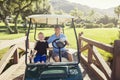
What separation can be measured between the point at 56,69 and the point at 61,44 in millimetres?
724

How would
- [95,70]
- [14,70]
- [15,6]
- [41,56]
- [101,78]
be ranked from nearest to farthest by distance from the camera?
[41,56] → [101,78] → [95,70] → [14,70] → [15,6]

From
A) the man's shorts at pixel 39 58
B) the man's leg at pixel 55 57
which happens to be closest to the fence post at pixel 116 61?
the man's leg at pixel 55 57

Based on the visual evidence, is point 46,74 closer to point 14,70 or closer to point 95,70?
point 95,70

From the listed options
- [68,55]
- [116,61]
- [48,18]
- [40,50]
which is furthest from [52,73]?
[48,18]

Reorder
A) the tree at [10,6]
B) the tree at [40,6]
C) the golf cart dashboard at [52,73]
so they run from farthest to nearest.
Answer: the tree at [40,6] < the tree at [10,6] < the golf cart dashboard at [52,73]

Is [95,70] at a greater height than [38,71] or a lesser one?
lesser

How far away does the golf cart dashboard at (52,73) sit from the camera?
5.21 meters

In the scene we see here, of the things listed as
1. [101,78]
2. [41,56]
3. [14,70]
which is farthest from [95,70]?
[14,70]

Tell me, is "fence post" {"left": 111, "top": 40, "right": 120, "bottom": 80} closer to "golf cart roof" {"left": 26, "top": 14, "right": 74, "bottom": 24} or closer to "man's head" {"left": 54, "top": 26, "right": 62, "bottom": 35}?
"golf cart roof" {"left": 26, "top": 14, "right": 74, "bottom": 24}

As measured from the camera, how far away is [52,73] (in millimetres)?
5285

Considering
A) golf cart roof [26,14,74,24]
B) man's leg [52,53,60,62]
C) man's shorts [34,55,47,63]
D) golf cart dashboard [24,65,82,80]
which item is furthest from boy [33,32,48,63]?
golf cart dashboard [24,65,82,80]

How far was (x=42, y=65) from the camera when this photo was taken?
5.54 metres

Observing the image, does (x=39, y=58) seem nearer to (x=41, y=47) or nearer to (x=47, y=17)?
(x=41, y=47)

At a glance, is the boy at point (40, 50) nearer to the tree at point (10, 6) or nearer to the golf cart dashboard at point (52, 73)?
the golf cart dashboard at point (52, 73)
